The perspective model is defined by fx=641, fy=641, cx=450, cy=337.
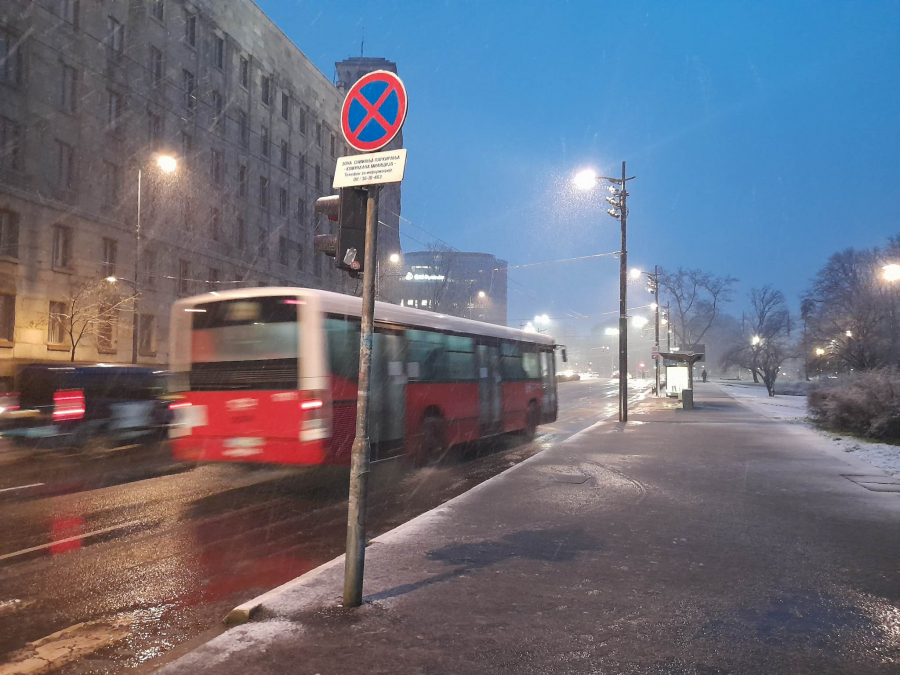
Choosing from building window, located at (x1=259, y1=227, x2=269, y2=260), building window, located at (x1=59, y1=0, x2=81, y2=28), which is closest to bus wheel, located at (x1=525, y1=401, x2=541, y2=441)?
building window, located at (x1=59, y1=0, x2=81, y2=28)

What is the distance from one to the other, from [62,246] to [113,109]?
789cm

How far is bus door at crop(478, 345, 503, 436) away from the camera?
13922 millimetres

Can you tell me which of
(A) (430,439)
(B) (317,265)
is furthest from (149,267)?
(A) (430,439)

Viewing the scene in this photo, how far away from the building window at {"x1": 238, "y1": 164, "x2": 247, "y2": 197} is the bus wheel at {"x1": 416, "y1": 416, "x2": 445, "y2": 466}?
36199 mm

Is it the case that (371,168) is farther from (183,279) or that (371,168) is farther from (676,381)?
(676,381)

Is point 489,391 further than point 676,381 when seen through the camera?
No

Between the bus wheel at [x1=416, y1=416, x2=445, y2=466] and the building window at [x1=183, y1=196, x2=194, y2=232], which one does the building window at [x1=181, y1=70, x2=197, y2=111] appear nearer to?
the building window at [x1=183, y1=196, x2=194, y2=232]

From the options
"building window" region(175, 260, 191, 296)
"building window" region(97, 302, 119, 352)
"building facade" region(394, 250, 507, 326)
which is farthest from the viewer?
"building facade" region(394, 250, 507, 326)

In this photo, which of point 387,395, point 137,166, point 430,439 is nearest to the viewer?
point 387,395

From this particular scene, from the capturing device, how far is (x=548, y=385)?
18.1m

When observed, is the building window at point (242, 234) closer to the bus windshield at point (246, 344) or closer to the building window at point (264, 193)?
the building window at point (264, 193)

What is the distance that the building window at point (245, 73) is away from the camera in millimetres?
43844

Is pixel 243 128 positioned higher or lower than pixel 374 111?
higher

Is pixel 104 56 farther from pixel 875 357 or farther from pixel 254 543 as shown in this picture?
pixel 875 357
